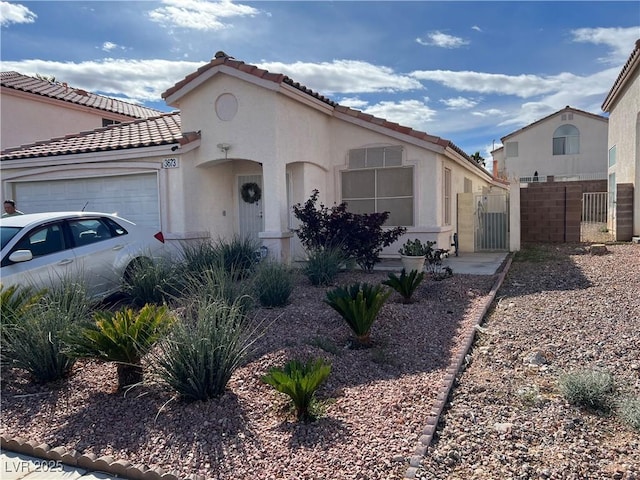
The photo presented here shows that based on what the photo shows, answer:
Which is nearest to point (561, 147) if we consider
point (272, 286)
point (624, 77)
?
point (624, 77)

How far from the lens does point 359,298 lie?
586 centimetres

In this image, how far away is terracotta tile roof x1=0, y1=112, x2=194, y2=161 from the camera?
12.1 metres

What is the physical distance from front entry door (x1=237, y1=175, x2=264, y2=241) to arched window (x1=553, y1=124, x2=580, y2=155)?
3362cm

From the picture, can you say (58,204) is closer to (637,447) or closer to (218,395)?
(218,395)

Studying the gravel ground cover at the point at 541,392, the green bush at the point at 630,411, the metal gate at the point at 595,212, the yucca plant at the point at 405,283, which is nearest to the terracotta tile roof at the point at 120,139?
the yucca plant at the point at 405,283

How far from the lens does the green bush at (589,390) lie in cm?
418

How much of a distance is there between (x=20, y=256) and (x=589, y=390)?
723 centimetres

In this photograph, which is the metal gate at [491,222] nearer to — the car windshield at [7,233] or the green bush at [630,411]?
the green bush at [630,411]

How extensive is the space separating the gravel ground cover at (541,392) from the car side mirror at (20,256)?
607cm

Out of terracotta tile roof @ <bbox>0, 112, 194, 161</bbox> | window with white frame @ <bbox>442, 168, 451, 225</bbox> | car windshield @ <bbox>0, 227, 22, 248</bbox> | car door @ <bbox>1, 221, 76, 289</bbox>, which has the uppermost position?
terracotta tile roof @ <bbox>0, 112, 194, 161</bbox>

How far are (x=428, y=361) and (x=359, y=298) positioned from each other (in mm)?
1089

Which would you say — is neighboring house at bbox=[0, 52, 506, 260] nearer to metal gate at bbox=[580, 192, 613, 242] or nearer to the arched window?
metal gate at bbox=[580, 192, 613, 242]

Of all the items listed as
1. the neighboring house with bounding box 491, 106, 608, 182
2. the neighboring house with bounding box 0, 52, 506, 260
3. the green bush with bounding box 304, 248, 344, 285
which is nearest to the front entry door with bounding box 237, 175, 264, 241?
the neighboring house with bounding box 0, 52, 506, 260

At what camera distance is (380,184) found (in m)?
13.3
